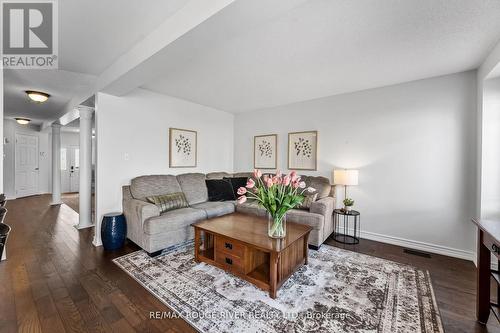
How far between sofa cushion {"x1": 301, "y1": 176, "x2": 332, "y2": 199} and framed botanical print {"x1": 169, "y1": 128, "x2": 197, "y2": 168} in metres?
2.31

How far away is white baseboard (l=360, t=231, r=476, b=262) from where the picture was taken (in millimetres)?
2645

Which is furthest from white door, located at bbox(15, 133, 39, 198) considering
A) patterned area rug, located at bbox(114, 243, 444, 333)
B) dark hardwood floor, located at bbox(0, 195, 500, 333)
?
patterned area rug, located at bbox(114, 243, 444, 333)

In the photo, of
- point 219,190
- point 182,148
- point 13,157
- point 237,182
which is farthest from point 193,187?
point 13,157

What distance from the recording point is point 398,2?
1.51m

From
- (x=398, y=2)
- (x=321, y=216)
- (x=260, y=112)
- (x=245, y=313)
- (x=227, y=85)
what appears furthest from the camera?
(x=260, y=112)

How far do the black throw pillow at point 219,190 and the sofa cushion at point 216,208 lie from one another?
0.18m

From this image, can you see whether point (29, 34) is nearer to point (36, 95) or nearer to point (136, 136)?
→ point (136, 136)

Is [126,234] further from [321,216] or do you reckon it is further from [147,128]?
[321,216]

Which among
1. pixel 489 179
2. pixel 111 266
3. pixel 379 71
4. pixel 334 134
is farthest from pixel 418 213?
pixel 111 266

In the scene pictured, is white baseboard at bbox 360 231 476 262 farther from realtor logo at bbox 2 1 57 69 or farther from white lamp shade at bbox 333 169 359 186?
realtor logo at bbox 2 1 57 69

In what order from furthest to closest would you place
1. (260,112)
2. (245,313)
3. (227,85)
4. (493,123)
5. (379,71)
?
1. (260,112)
2. (227,85)
3. (379,71)
4. (493,123)
5. (245,313)

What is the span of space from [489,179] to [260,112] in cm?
365

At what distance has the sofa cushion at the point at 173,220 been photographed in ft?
8.37

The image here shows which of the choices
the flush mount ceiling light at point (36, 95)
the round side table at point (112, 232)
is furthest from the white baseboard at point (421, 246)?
the flush mount ceiling light at point (36, 95)
